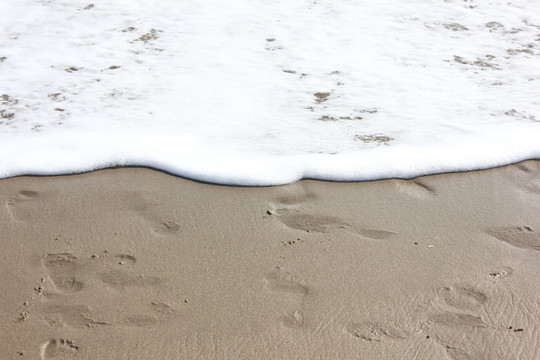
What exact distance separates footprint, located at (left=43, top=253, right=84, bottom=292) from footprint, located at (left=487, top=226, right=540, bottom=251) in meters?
2.06

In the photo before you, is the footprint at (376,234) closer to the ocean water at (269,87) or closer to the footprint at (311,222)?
the footprint at (311,222)

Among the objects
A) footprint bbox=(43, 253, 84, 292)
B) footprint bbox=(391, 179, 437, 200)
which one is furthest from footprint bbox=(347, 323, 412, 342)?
footprint bbox=(43, 253, 84, 292)

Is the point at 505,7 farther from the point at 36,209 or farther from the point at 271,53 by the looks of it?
the point at 36,209

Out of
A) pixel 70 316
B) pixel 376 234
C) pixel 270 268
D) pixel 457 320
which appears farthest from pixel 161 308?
pixel 457 320

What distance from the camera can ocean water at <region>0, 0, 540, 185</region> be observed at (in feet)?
10.8

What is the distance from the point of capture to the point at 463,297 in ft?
7.63

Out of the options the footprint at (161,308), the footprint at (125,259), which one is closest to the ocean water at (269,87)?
the footprint at (125,259)

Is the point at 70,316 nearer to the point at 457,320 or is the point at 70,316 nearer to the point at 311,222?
the point at 311,222

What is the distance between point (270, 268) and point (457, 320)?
84 cm

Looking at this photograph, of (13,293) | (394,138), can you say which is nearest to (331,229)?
(394,138)

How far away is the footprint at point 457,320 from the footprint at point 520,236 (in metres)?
0.61

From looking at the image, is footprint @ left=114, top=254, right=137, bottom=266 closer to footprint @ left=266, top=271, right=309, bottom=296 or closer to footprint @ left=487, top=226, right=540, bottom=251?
footprint @ left=266, top=271, right=309, bottom=296

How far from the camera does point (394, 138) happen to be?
11.6ft

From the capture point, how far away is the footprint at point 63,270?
236 centimetres
